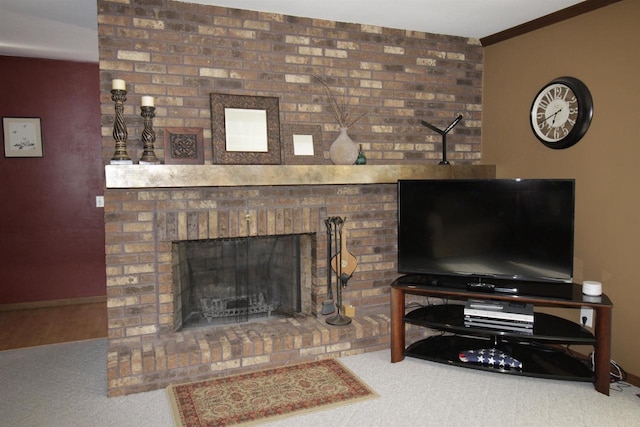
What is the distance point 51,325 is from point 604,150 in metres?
4.36

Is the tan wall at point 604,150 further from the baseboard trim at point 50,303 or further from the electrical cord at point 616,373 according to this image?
the baseboard trim at point 50,303

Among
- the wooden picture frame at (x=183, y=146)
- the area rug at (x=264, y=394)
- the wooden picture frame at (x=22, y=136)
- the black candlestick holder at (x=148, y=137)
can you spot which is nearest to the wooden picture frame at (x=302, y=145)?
the wooden picture frame at (x=183, y=146)

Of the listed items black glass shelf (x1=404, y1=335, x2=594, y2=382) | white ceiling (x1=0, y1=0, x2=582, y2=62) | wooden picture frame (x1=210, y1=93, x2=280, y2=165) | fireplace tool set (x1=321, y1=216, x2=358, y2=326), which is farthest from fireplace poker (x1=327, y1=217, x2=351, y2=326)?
white ceiling (x1=0, y1=0, x2=582, y2=62)

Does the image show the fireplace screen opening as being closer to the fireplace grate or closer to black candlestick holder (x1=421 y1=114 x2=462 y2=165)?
the fireplace grate

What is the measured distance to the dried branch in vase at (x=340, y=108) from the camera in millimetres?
3467

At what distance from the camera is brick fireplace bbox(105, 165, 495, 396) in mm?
2898

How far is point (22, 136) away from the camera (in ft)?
15.0

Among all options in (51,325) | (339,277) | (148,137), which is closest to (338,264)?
(339,277)

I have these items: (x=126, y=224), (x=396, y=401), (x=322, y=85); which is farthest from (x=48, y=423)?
(x=322, y=85)

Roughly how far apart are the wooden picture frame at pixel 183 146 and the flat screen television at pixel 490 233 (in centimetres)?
131

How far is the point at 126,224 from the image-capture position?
300 cm

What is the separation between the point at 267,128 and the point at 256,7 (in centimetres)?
75

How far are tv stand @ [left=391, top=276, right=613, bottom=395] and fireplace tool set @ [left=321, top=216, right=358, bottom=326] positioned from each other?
391 mm

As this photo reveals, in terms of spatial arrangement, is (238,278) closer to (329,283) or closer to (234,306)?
(234,306)
